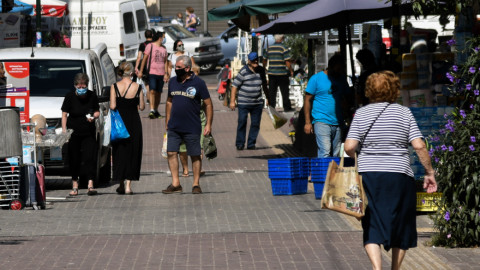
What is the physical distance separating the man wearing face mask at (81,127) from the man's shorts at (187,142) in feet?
3.40

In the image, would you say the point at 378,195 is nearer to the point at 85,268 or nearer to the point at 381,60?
the point at 85,268

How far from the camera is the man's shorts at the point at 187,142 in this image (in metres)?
13.2

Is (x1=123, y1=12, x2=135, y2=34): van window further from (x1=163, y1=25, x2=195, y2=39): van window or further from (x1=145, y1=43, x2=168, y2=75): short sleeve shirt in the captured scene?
(x1=145, y1=43, x2=168, y2=75): short sleeve shirt

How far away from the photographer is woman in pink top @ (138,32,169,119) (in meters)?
23.6

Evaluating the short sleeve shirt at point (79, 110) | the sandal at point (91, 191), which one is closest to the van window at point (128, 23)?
the short sleeve shirt at point (79, 110)

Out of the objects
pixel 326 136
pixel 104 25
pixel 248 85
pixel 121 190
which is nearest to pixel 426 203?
pixel 326 136

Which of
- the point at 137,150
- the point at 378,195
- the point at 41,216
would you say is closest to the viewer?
the point at 378,195

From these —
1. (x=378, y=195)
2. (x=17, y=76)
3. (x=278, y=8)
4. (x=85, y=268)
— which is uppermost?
(x=278, y=8)

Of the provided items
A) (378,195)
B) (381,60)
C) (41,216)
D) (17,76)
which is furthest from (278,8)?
(378,195)

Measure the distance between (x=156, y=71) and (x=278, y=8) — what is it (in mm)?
8228

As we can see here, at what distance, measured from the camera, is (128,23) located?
33.0 meters

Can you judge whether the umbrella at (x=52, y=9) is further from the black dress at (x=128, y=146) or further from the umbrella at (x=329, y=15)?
the black dress at (x=128, y=146)

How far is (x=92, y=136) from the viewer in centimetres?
1364

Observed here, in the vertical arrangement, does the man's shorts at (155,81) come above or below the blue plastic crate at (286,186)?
above
